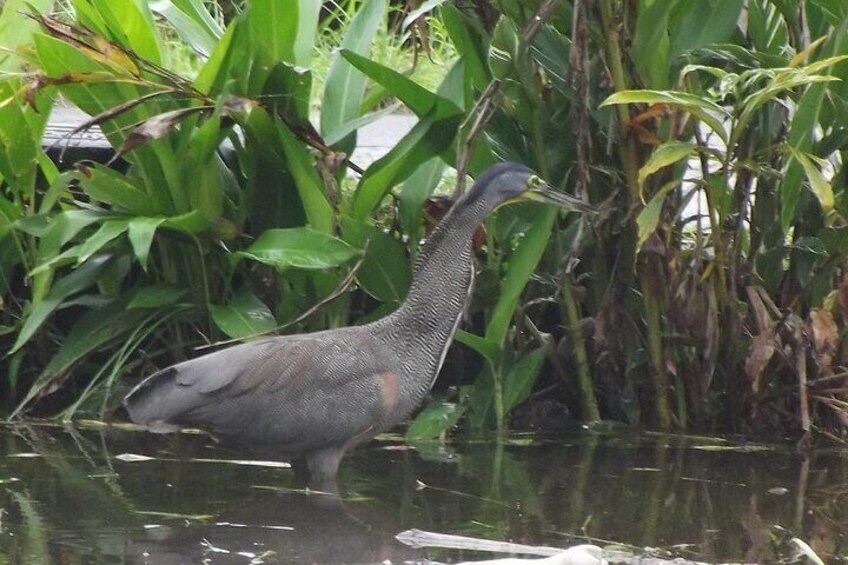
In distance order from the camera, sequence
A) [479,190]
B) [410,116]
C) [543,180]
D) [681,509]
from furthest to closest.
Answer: [410,116] → [543,180] → [479,190] → [681,509]

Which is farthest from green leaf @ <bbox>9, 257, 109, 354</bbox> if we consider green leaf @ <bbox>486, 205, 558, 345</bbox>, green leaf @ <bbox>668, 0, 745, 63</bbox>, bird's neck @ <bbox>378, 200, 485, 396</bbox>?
green leaf @ <bbox>668, 0, 745, 63</bbox>

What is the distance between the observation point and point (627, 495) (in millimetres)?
5227

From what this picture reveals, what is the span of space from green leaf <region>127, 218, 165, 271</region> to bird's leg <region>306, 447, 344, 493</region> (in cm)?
106

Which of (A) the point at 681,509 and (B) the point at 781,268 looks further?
(B) the point at 781,268

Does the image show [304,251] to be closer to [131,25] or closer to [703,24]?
[131,25]

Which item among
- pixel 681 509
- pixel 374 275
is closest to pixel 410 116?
pixel 374 275

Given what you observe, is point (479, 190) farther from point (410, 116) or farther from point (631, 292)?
point (410, 116)

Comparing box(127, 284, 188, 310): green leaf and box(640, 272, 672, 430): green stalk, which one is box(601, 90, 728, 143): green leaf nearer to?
box(640, 272, 672, 430): green stalk

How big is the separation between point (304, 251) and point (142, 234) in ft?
2.17

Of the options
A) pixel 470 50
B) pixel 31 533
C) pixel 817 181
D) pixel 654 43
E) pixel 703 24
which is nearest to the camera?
pixel 31 533

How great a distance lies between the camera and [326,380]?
5289mm

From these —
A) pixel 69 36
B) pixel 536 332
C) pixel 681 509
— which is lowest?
pixel 681 509

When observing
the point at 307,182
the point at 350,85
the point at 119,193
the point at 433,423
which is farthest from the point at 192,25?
the point at 433,423

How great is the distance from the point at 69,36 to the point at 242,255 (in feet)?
3.66
